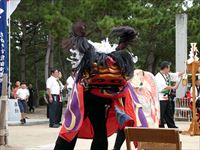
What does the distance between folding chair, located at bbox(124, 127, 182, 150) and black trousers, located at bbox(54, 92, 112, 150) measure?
2.32ft

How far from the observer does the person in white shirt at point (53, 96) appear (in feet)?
46.2

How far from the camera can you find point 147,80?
775 centimetres

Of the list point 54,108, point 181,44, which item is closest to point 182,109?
point 181,44

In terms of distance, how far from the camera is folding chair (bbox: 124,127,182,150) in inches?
164

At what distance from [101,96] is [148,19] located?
18.6 meters

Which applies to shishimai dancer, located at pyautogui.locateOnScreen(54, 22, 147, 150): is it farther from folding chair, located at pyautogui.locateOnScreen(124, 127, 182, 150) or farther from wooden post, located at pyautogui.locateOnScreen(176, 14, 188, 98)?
wooden post, located at pyautogui.locateOnScreen(176, 14, 188, 98)

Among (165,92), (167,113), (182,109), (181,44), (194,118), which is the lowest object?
(182,109)

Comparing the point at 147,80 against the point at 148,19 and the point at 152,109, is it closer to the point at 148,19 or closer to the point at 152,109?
the point at 152,109

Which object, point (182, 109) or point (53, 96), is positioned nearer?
point (53, 96)

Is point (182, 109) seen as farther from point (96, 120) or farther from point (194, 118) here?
point (96, 120)

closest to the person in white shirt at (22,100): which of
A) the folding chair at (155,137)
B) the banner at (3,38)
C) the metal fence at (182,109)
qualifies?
the metal fence at (182,109)

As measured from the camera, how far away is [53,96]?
14.3 meters

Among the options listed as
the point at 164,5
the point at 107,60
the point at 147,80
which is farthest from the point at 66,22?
the point at 107,60

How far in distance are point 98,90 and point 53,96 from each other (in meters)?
9.35
